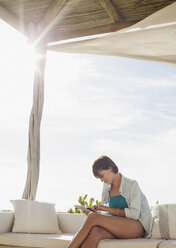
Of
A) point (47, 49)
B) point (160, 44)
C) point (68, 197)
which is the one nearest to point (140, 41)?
point (160, 44)

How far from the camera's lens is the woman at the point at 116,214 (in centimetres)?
252

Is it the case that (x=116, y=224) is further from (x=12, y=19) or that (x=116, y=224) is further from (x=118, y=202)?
(x=12, y=19)

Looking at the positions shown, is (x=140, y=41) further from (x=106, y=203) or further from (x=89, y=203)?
(x=89, y=203)

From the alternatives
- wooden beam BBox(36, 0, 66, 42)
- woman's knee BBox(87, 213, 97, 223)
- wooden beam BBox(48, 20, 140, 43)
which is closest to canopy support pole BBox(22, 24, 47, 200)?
wooden beam BBox(36, 0, 66, 42)

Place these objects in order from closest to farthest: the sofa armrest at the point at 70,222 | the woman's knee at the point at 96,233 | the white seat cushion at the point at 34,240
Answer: the woman's knee at the point at 96,233 → the white seat cushion at the point at 34,240 → the sofa armrest at the point at 70,222

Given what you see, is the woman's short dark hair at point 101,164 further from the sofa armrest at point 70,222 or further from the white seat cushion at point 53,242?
the sofa armrest at point 70,222

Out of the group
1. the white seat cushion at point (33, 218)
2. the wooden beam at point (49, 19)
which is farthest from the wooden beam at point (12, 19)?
the white seat cushion at point (33, 218)

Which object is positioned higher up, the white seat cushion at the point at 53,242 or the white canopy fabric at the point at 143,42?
the white canopy fabric at the point at 143,42

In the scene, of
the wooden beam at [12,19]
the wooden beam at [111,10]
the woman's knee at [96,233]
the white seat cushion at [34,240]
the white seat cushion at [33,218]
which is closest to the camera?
the woman's knee at [96,233]

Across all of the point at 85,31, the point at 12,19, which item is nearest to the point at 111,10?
the point at 85,31

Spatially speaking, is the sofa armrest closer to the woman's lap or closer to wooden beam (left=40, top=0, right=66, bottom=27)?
the woman's lap

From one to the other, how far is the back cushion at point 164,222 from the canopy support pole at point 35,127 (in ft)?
4.83

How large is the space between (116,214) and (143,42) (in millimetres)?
1733

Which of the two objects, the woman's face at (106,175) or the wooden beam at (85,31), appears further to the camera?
the wooden beam at (85,31)
